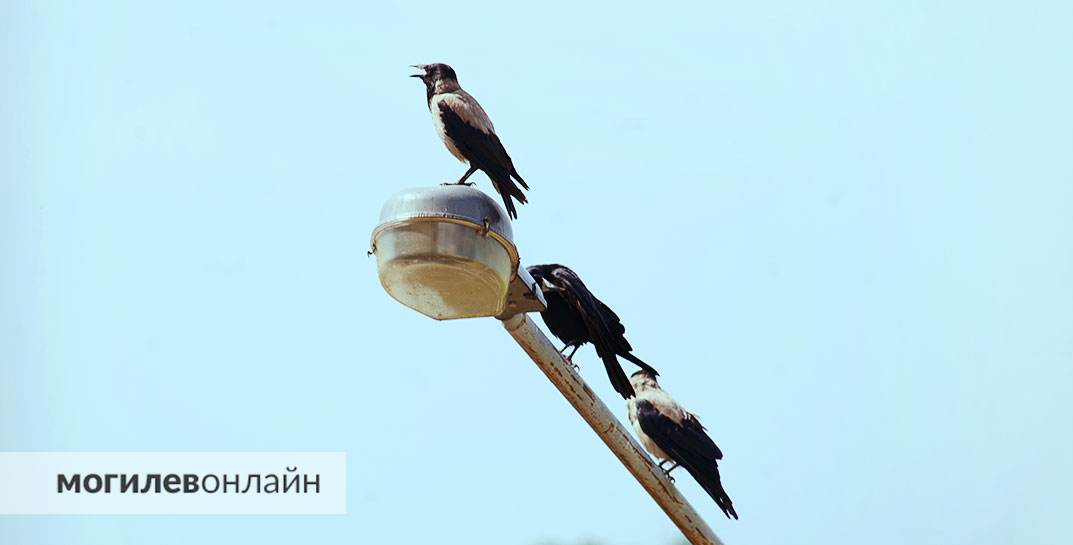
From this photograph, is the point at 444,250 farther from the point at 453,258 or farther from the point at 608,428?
the point at 608,428

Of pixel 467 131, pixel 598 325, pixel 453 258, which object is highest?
pixel 467 131

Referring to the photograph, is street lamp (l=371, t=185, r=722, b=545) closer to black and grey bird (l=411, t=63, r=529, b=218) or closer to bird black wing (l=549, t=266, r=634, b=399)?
bird black wing (l=549, t=266, r=634, b=399)

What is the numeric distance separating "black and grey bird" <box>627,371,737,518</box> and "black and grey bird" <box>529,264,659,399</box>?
4.28 feet

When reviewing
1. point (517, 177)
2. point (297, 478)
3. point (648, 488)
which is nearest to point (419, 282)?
point (648, 488)

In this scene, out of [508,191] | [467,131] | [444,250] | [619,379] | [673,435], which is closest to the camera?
[444,250]

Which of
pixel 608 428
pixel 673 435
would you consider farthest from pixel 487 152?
pixel 608 428

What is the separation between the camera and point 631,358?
15.4ft

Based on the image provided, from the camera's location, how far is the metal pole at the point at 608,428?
11.7 ft

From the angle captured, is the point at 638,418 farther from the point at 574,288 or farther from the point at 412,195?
the point at 412,195

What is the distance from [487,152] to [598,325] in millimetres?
1846

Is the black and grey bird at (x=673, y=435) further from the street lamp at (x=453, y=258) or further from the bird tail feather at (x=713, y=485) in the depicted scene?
the street lamp at (x=453, y=258)

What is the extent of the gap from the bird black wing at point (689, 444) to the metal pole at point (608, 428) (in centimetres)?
168

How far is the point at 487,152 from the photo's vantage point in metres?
6.11

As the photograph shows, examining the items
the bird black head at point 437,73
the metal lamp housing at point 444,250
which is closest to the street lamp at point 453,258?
the metal lamp housing at point 444,250
